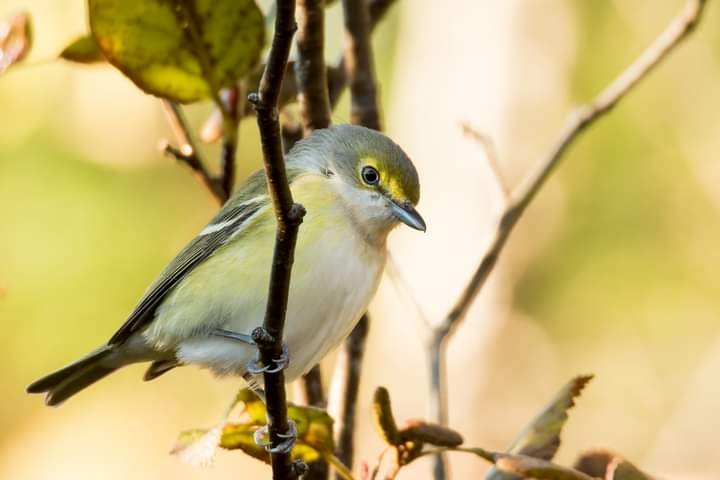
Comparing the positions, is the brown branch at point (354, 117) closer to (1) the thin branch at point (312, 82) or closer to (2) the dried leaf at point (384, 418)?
(1) the thin branch at point (312, 82)

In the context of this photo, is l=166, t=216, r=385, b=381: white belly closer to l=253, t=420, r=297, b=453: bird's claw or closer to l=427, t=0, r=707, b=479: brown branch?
l=427, t=0, r=707, b=479: brown branch

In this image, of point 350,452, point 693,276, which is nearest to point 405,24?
point 693,276

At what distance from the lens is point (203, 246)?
3.25 m

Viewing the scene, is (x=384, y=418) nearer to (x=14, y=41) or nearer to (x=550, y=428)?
(x=550, y=428)

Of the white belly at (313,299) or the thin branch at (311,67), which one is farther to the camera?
the white belly at (313,299)

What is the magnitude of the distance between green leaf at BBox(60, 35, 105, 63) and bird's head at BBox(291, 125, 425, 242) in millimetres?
653

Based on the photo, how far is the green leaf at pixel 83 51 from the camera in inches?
107

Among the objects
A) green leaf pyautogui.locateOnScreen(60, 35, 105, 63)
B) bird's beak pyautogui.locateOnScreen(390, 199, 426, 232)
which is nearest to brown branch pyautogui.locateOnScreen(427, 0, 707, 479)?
bird's beak pyautogui.locateOnScreen(390, 199, 426, 232)

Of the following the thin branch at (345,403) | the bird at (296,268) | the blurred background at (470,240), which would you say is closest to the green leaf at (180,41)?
the bird at (296,268)

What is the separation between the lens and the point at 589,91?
25.3ft

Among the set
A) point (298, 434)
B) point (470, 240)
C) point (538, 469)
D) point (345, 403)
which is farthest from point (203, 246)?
point (470, 240)

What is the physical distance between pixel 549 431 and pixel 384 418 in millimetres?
369

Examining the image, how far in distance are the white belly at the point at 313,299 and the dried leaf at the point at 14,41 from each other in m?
0.81

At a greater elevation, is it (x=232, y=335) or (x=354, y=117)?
(x=354, y=117)
